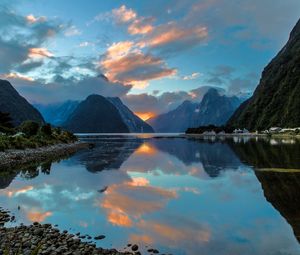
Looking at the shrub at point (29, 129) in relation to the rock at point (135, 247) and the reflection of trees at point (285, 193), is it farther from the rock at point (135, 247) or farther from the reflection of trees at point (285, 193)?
the rock at point (135, 247)

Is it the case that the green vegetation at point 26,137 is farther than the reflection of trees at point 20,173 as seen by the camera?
Yes

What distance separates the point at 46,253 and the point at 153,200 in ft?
44.5

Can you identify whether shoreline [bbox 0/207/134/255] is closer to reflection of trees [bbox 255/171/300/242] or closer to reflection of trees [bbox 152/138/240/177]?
reflection of trees [bbox 255/171/300/242]

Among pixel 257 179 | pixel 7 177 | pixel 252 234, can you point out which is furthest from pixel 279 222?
pixel 7 177

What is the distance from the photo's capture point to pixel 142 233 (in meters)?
17.5

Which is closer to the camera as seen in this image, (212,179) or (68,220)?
(68,220)

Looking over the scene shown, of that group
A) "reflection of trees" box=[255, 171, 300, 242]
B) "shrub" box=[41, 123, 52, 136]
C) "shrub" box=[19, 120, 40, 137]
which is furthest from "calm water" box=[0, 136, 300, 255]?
"shrub" box=[41, 123, 52, 136]

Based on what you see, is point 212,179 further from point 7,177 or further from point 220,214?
point 7,177

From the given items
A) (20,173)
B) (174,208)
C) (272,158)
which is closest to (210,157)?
(272,158)

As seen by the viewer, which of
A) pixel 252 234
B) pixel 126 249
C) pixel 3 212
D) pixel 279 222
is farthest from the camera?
pixel 3 212

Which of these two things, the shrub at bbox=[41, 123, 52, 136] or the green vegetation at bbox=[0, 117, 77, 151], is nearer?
the green vegetation at bbox=[0, 117, 77, 151]

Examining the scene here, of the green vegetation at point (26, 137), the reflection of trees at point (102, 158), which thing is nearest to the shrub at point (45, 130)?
the green vegetation at point (26, 137)

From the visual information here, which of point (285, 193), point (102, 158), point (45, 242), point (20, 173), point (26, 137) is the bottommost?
point (45, 242)

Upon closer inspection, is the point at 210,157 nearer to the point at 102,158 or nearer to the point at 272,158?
the point at 272,158
